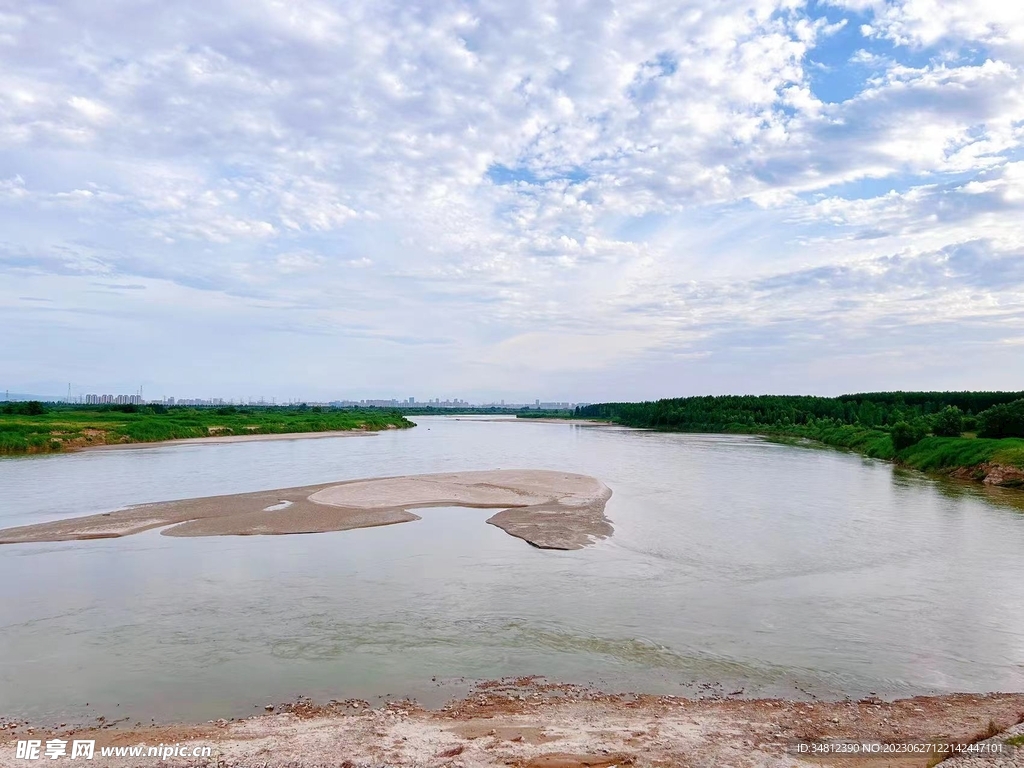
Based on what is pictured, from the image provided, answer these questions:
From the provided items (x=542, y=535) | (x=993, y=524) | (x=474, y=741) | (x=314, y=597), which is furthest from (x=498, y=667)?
(x=993, y=524)

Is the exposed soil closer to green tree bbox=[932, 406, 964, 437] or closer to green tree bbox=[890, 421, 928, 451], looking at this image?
green tree bbox=[932, 406, 964, 437]

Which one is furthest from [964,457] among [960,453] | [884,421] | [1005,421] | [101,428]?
[101,428]

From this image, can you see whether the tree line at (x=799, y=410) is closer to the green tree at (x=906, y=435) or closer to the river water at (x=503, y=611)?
the green tree at (x=906, y=435)

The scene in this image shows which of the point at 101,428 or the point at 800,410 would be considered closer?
the point at 101,428

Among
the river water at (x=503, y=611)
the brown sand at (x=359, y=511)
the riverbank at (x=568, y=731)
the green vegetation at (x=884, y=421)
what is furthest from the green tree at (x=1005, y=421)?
the riverbank at (x=568, y=731)

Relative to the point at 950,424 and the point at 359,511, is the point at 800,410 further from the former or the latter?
the point at 359,511

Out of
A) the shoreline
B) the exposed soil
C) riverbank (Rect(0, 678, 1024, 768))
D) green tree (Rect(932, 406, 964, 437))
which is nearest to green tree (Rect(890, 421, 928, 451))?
green tree (Rect(932, 406, 964, 437))
